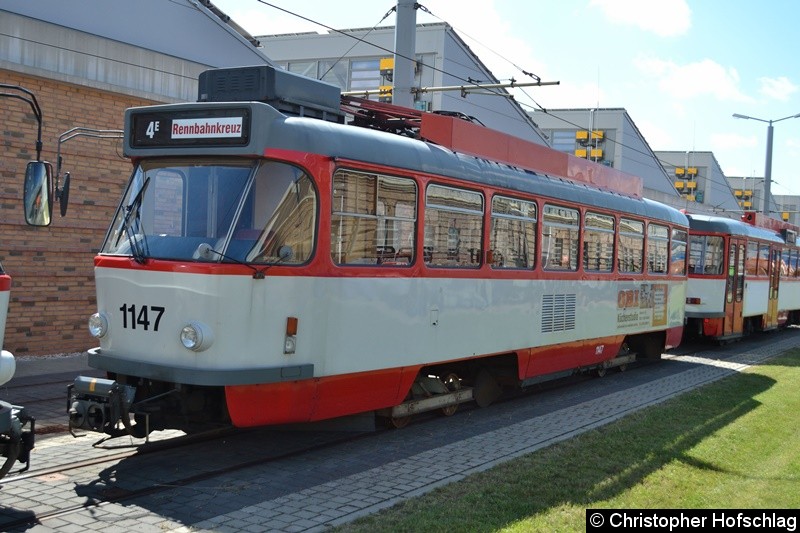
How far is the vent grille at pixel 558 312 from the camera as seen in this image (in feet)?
36.7

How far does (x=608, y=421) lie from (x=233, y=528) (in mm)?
5401

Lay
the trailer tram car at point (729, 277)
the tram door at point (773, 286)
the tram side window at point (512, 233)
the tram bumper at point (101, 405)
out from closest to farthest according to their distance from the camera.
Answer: the tram bumper at point (101, 405) → the tram side window at point (512, 233) → the trailer tram car at point (729, 277) → the tram door at point (773, 286)

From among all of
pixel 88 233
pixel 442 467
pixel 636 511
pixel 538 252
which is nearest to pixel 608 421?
pixel 538 252

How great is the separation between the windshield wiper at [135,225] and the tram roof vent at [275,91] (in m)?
1.28

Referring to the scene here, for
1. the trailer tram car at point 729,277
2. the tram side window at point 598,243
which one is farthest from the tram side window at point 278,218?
the trailer tram car at point 729,277

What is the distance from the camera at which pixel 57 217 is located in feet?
42.1

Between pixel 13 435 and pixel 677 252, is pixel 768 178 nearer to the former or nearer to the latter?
pixel 677 252

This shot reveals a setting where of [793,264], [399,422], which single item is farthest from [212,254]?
[793,264]

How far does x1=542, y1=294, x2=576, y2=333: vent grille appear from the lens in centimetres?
1119

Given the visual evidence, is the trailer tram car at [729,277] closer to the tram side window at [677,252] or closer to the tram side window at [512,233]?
the tram side window at [677,252]

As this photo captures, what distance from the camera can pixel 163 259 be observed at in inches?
282

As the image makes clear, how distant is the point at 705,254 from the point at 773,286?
197 inches

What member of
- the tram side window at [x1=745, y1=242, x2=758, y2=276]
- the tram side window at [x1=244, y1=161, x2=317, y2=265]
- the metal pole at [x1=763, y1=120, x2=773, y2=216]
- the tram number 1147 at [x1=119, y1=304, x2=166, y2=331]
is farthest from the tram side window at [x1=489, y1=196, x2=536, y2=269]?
the metal pole at [x1=763, y1=120, x2=773, y2=216]

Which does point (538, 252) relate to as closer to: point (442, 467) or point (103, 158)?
point (442, 467)
